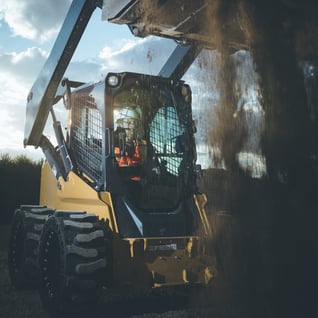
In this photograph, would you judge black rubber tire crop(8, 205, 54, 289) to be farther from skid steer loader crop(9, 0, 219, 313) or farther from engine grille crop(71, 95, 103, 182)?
engine grille crop(71, 95, 103, 182)

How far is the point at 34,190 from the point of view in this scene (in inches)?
602

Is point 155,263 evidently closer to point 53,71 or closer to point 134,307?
point 134,307

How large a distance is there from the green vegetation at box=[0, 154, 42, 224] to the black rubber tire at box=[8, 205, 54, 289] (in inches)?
345

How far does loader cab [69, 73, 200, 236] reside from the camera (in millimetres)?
4414

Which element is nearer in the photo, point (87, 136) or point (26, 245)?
point (87, 136)

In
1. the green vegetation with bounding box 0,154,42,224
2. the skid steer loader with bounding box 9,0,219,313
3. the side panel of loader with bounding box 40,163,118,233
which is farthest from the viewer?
the green vegetation with bounding box 0,154,42,224

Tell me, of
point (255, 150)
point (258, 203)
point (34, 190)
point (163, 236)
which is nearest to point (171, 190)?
point (163, 236)

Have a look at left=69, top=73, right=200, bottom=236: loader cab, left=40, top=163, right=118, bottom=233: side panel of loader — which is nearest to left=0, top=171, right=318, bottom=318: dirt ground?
left=69, top=73, right=200, bottom=236: loader cab

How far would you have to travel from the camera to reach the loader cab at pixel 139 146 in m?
4.41

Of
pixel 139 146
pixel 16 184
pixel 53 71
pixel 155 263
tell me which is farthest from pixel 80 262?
pixel 16 184

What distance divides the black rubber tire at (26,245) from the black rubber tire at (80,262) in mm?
1176

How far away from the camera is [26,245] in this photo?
5.57 meters

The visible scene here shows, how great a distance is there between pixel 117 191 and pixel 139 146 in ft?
1.91

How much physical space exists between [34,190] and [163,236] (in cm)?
1185
